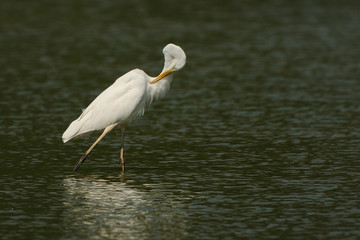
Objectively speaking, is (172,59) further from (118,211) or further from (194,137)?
(118,211)

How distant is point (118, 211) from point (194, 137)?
605 cm

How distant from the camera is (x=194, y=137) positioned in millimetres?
18375

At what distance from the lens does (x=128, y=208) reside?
41.6 feet

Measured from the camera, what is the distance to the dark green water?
478 inches

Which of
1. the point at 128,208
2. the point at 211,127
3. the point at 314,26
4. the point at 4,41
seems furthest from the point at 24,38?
the point at 128,208

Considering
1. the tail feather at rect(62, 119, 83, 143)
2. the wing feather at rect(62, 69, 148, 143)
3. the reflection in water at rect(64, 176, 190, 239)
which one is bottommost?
the reflection in water at rect(64, 176, 190, 239)

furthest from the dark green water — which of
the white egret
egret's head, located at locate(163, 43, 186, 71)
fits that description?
egret's head, located at locate(163, 43, 186, 71)

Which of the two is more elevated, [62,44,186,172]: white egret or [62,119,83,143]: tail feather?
[62,44,186,172]: white egret

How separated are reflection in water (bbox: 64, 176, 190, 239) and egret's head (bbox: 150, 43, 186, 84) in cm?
254

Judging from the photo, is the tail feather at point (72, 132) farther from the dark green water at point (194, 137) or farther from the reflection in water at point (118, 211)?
the reflection in water at point (118, 211)

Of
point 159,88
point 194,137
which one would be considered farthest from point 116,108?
point 194,137

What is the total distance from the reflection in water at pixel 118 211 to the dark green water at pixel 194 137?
29 millimetres

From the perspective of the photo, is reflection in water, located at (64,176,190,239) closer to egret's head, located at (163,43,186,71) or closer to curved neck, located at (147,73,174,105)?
curved neck, located at (147,73,174,105)

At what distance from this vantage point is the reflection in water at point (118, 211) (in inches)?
448
